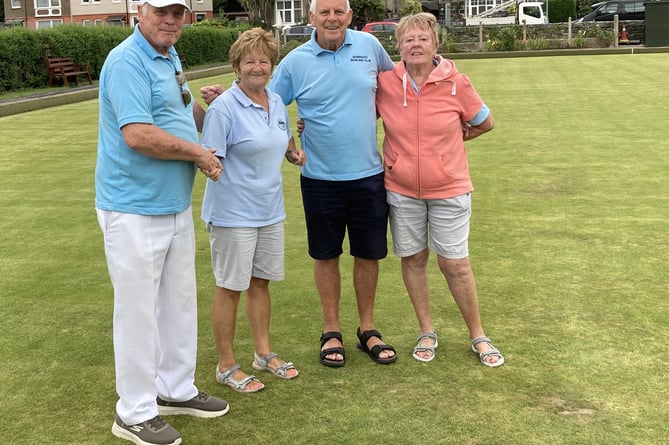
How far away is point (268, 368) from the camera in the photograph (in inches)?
153

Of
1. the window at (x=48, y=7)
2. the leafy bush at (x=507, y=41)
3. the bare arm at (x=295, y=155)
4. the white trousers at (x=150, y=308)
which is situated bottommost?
the white trousers at (x=150, y=308)

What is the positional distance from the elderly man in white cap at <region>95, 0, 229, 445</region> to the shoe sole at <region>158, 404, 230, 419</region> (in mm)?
162

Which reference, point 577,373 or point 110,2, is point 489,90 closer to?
point 577,373

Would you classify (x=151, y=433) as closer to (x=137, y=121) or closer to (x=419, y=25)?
(x=137, y=121)

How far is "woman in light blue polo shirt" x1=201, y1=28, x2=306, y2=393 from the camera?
348cm

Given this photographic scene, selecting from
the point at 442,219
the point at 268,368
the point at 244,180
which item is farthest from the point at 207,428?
the point at 442,219

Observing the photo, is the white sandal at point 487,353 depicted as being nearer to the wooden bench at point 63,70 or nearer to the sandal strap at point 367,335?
the sandal strap at point 367,335

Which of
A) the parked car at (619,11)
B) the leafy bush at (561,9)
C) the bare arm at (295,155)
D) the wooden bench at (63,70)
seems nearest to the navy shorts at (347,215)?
the bare arm at (295,155)

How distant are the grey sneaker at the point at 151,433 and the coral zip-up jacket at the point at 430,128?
5.49 feet

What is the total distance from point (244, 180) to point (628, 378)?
212 centimetres

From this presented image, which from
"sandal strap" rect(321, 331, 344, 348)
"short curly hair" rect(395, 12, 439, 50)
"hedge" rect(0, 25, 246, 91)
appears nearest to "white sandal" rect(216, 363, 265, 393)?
"sandal strap" rect(321, 331, 344, 348)

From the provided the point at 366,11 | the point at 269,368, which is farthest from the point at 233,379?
the point at 366,11

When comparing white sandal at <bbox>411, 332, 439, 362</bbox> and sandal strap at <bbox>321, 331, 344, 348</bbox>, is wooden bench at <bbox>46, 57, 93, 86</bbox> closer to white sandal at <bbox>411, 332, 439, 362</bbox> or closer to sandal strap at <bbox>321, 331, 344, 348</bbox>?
sandal strap at <bbox>321, 331, 344, 348</bbox>

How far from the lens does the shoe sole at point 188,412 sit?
345cm
